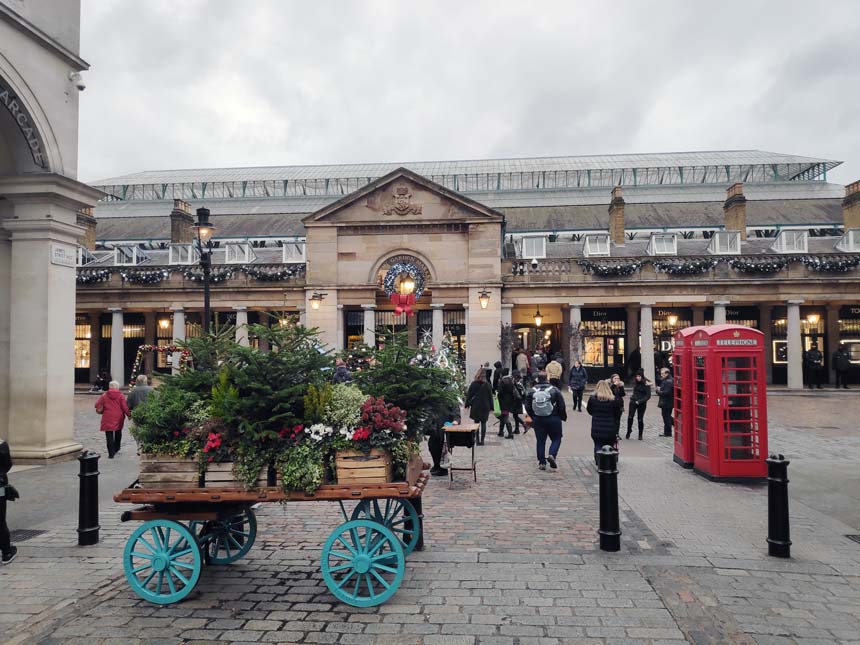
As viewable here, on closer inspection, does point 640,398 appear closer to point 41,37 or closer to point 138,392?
point 138,392

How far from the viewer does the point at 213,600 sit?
5.22 m

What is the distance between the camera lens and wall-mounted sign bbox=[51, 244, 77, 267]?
11438 millimetres

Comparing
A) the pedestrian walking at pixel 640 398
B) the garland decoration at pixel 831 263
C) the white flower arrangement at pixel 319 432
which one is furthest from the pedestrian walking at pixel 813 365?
the white flower arrangement at pixel 319 432

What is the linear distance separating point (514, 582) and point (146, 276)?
1142 inches

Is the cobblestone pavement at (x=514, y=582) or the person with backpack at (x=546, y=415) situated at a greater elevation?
the person with backpack at (x=546, y=415)

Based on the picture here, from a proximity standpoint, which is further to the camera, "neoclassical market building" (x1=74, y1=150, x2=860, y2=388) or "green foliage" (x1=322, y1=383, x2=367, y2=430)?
"neoclassical market building" (x1=74, y1=150, x2=860, y2=388)

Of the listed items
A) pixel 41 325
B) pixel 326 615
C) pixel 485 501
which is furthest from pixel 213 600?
pixel 41 325

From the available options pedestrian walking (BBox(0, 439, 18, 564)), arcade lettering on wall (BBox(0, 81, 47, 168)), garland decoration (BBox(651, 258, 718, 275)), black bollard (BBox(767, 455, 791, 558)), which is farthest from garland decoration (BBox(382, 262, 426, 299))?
black bollard (BBox(767, 455, 791, 558))

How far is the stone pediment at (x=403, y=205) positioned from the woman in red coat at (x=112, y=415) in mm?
16595

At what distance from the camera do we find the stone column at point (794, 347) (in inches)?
1043

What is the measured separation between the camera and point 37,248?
37.1ft

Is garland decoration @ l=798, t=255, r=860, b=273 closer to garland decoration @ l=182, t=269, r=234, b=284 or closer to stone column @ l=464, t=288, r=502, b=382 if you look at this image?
stone column @ l=464, t=288, r=502, b=382

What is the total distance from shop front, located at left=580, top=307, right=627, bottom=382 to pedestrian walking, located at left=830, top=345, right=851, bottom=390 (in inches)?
379

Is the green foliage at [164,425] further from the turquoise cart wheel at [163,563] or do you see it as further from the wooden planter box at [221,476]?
the turquoise cart wheel at [163,563]
